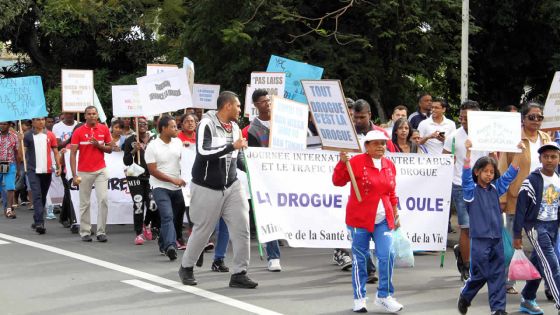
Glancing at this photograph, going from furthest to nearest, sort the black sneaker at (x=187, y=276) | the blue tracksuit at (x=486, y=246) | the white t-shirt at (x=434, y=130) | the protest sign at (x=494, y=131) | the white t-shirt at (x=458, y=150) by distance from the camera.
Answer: the white t-shirt at (x=434, y=130), the white t-shirt at (x=458, y=150), the black sneaker at (x=187, y=276), the protest sign at (x=494, y=131), the blue tracksuit at (x=486, y=246)

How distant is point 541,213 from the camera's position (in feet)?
27.4

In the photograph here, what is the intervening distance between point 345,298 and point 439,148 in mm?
4244

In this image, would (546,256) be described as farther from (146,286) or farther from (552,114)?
(146,286)

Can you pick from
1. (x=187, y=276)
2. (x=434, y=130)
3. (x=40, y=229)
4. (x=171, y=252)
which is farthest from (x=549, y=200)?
(x=40, y=229)

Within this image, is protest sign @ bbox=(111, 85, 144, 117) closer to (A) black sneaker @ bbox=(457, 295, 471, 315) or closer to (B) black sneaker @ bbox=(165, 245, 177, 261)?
(B) black sneaker @ bbox=(165, 245, 177, 261)

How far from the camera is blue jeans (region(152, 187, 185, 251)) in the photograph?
11.2 meters

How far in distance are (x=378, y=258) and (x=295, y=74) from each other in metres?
6.53

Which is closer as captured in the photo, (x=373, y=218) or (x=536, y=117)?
(x=373, y=218)

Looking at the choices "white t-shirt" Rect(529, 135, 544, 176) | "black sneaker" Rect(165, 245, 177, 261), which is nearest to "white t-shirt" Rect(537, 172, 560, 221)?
"white t-shirt" Rect(529, 135, 544, 176)

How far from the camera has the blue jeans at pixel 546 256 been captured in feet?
27.0

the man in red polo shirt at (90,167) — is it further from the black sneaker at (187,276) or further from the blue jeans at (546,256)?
the blue jeans at (546,256)

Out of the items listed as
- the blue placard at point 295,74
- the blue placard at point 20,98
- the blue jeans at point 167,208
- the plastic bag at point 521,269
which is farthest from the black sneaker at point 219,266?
the blue placard at point 20,98

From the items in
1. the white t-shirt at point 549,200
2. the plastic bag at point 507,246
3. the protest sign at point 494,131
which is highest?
the protest sign at point 494,131

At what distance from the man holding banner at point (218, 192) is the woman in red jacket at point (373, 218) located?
1439mm
